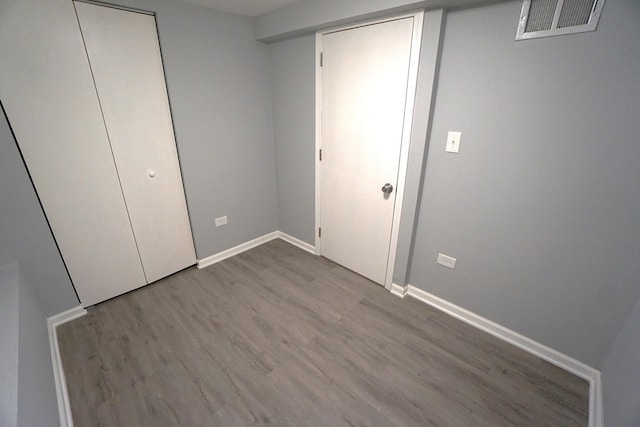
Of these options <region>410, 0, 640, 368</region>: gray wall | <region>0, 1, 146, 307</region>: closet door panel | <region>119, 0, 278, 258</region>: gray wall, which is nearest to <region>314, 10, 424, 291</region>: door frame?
<region>410, 0, 640, 368</region>: gray wall

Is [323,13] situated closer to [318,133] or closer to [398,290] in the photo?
[318,133]

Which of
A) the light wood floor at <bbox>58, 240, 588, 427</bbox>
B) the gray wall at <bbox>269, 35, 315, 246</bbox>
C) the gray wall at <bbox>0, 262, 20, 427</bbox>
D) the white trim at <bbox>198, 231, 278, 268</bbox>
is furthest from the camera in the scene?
the white trim at <bbox>198, 231, 278, 268</bbox>

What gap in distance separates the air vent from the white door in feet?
2.01

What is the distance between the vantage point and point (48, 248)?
6.07ft

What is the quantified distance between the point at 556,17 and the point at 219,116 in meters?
2.40

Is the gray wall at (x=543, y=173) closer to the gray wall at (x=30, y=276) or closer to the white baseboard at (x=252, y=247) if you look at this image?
the white baseboard at (x=252, y=247)

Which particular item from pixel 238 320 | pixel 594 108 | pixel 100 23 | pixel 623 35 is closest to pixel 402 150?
pixel 594 108

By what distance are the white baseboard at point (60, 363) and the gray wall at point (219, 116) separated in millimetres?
1017

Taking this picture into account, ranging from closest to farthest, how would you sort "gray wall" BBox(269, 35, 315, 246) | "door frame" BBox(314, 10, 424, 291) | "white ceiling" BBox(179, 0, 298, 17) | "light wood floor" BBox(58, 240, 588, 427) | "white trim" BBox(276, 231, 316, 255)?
"light wood floor" BBox(58, 240, 588, 427) < "door frame" BBox(314, 10, 424, 291) < "white ceiling" BBox(179, 0, 298, 17) < "gray wall" BBox(269, 35, 315, 246) < "white trim" BBox(276, 231, 316, 255)

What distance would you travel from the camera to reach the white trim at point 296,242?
3016 millimetres

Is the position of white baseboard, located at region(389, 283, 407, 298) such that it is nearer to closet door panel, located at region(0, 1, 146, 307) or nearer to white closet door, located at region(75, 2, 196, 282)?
white closet door, located at region(75, 2, 196, 282)

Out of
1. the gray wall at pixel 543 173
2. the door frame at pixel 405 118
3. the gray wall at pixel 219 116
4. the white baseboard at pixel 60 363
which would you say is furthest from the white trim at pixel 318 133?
the white baseboard at pixel 60 363

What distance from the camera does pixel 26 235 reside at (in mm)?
1747

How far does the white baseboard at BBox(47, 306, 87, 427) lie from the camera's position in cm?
136
